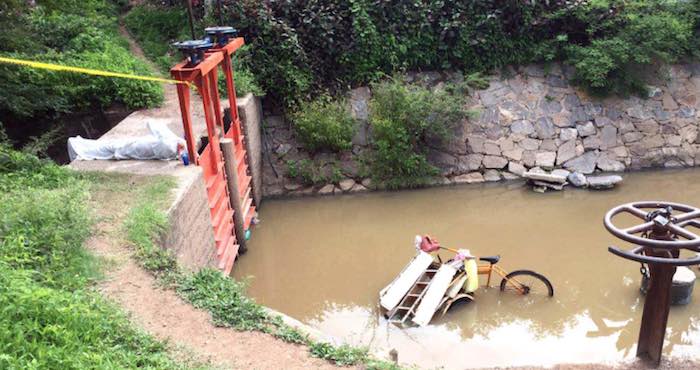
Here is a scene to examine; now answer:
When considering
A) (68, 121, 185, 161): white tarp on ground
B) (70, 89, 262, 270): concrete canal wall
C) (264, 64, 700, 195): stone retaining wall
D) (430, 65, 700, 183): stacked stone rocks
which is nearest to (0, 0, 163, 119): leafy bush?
(70, 89, 262, 270): concrete canal wall

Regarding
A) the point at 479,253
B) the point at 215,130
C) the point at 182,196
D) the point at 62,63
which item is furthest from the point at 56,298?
the point at 62,63

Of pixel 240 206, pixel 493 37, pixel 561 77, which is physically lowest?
pixel 240 206

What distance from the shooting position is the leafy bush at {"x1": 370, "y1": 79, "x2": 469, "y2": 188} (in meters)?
11.1

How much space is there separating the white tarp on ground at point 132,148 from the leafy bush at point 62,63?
211 cm

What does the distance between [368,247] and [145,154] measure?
12.3 feet

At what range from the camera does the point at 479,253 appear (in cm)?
867

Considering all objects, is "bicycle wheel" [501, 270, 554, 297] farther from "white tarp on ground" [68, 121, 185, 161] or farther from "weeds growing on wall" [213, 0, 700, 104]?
"weeds growing on wall" [213, 0, 700, 104]

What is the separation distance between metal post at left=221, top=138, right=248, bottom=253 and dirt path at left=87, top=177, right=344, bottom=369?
3027 millimetres

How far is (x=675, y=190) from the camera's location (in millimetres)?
10812

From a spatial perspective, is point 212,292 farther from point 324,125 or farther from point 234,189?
point 324,125

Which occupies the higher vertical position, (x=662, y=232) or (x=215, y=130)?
(x=215, y=130)

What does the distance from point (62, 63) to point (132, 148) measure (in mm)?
3871

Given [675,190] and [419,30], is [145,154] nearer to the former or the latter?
[419,30]

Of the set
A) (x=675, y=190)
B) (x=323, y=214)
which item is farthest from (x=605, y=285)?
(x=323, y=214)
